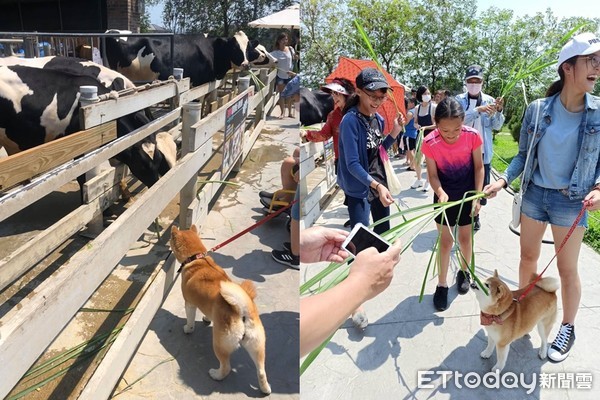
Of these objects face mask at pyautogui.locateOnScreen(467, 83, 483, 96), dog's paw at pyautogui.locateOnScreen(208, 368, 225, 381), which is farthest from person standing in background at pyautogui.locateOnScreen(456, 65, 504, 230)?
dog's paw at pyautogui.locateOnScreen(208, 368, 225, 381)

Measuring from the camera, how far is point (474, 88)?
6.48 feet

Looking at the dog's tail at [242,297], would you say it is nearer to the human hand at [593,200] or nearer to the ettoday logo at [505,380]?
the ettoday logo at [505,380]

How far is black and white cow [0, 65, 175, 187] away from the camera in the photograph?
1.99 m

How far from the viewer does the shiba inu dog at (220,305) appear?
1.16 meters

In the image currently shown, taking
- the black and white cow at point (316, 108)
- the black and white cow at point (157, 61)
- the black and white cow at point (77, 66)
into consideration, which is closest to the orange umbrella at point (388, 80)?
the black and white cow at point (157, 61)

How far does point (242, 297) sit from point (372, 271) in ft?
1.95


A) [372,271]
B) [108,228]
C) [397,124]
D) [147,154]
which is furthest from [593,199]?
[147,154]

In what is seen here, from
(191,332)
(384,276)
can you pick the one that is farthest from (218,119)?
(384,276)

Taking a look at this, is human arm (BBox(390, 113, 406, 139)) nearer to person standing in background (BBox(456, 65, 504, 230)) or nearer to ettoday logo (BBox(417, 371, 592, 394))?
person standing in background (BBox(456, 65, 504, 230))

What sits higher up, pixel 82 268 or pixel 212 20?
pixel 212 20

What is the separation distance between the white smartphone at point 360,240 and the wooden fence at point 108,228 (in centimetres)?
26

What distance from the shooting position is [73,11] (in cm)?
125

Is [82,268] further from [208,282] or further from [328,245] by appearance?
[328,245]

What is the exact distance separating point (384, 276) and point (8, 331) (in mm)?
546
